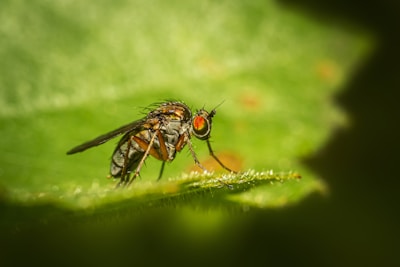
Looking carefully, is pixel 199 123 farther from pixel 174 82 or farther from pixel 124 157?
pixel 124 157

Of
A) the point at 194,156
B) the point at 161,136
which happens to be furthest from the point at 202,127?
the point at 161,136

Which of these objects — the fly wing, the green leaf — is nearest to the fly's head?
the green leaf

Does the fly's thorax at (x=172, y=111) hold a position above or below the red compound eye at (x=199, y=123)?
above

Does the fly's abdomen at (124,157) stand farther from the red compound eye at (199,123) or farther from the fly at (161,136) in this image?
the red compound eye at (199,123)

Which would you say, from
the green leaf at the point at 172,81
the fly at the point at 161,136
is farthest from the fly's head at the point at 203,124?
the green leaf at the point at 172,81

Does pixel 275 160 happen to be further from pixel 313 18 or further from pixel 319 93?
pixel 313 18

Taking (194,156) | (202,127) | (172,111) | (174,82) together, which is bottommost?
(194,156)

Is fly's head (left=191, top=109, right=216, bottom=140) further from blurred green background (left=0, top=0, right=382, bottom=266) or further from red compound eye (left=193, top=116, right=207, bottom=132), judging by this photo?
blurred green background (left=0, top=0, right=382, bottom=266)

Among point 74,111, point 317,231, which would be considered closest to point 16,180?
point 74,111
